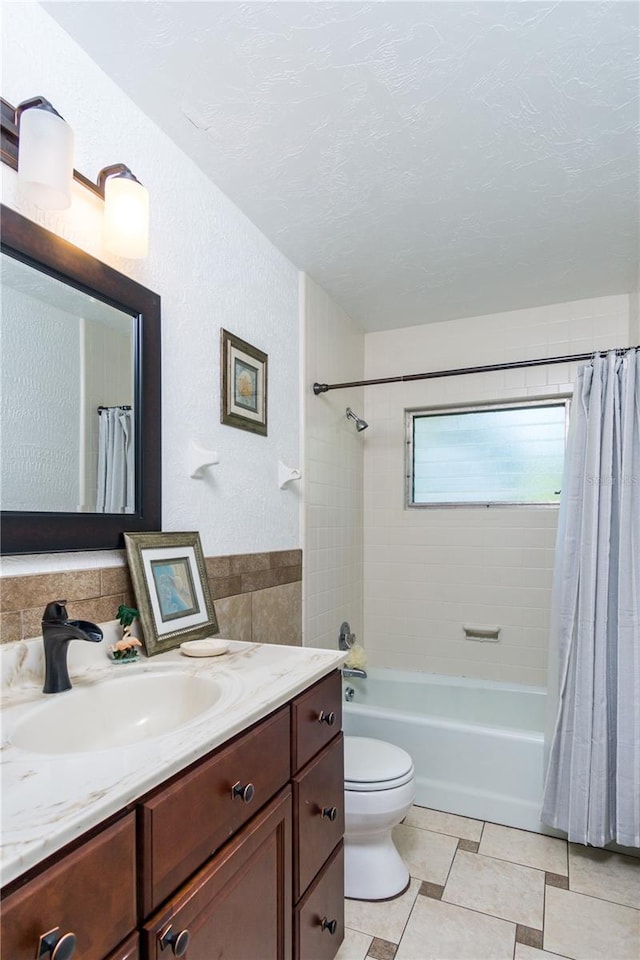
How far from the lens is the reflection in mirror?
3.71 ft

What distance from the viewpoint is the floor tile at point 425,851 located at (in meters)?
1.91

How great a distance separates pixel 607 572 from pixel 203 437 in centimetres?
160

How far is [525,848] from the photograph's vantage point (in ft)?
6.73

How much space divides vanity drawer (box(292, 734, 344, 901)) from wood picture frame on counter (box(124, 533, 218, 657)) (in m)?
0.48

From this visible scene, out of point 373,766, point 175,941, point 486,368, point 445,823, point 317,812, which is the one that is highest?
point 486,368

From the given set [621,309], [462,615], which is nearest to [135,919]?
[462,615]

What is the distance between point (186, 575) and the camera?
157 centimetres

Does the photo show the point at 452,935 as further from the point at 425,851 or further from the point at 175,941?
the point at 175,941

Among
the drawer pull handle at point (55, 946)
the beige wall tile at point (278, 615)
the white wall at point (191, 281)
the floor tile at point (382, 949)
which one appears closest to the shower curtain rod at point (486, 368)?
the white wall at point (191, 281)

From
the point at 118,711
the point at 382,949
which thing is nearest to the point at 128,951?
the point at 118,711

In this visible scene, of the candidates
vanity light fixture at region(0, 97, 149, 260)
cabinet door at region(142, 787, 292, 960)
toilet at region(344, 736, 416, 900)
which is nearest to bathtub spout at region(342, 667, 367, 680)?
toilet at region(344, 736, 416, 900)

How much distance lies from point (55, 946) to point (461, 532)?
2.76 m

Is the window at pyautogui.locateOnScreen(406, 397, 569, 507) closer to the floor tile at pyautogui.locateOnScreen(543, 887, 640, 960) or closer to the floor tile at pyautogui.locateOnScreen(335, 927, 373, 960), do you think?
the floor tile at pyautogui.locateOnScreen(543, 887, 640, 960)

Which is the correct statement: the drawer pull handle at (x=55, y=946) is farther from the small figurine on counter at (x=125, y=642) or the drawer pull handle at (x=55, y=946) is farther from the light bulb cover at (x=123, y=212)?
the light bulb cover at (x=123, y=212)
